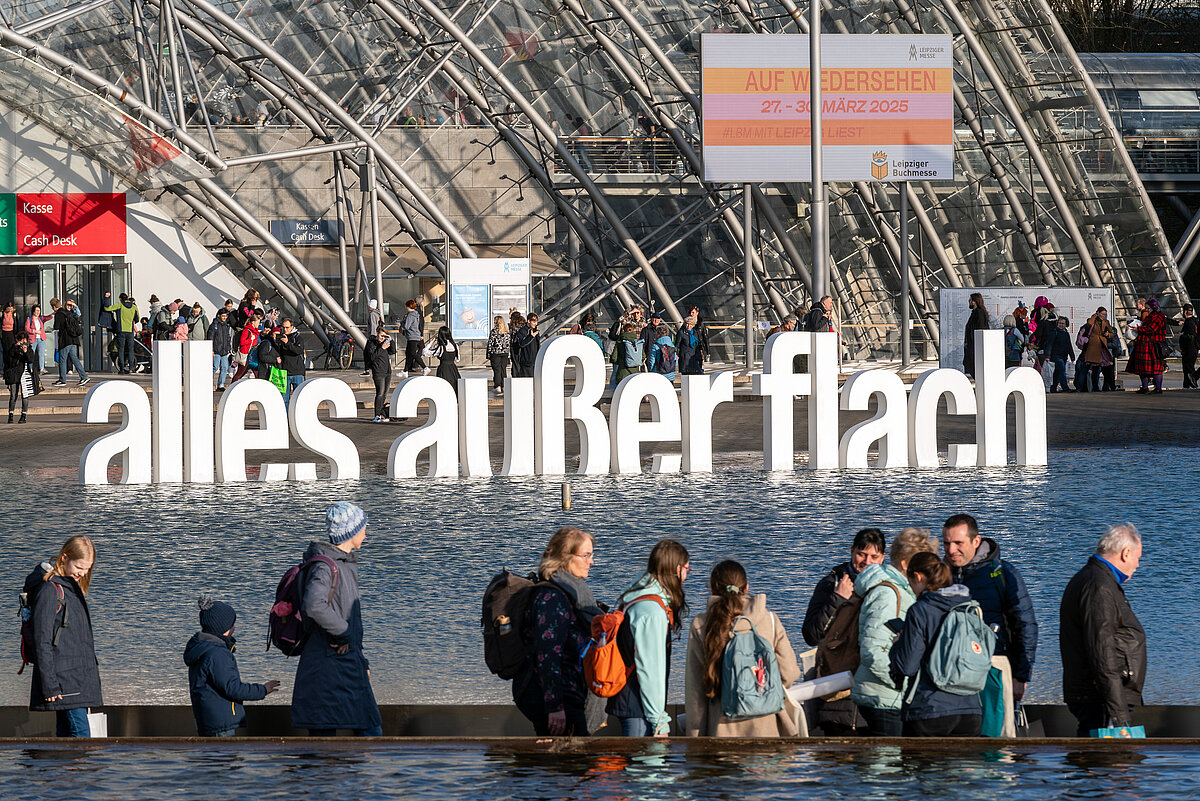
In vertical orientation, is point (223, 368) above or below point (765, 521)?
above

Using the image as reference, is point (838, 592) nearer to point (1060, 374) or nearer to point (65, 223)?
point (1060, 374)

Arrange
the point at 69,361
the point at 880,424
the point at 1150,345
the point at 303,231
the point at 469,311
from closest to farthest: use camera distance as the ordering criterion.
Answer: the point at 880,424 → the point at 1150,345 → the point at 69,361 → the point at 469,311 → the point at 303,231

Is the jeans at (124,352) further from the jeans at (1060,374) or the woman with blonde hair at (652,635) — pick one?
the woman with blonde hair at (652,635)

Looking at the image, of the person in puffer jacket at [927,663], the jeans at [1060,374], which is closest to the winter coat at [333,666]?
the person in puffer jacket at [927,663]

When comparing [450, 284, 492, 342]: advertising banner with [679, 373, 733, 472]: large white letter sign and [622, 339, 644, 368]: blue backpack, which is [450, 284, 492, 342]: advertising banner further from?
[679, 373, 733, 472]: large white letter sign

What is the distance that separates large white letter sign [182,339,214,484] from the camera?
53.8 feet

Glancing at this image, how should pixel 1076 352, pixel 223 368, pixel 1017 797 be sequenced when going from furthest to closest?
1. pixel 1076 352
2. pixel 223 368
3. pixel 1017 797

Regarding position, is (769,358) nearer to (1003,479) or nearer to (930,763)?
(1003,479)

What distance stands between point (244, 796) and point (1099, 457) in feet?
45.7

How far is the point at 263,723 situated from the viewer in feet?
25.1

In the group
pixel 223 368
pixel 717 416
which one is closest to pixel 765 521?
pixel 717 416

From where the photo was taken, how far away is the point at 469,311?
32.7m

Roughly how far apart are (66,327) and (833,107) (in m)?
16.1

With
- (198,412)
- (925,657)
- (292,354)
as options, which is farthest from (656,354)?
(925,657)
